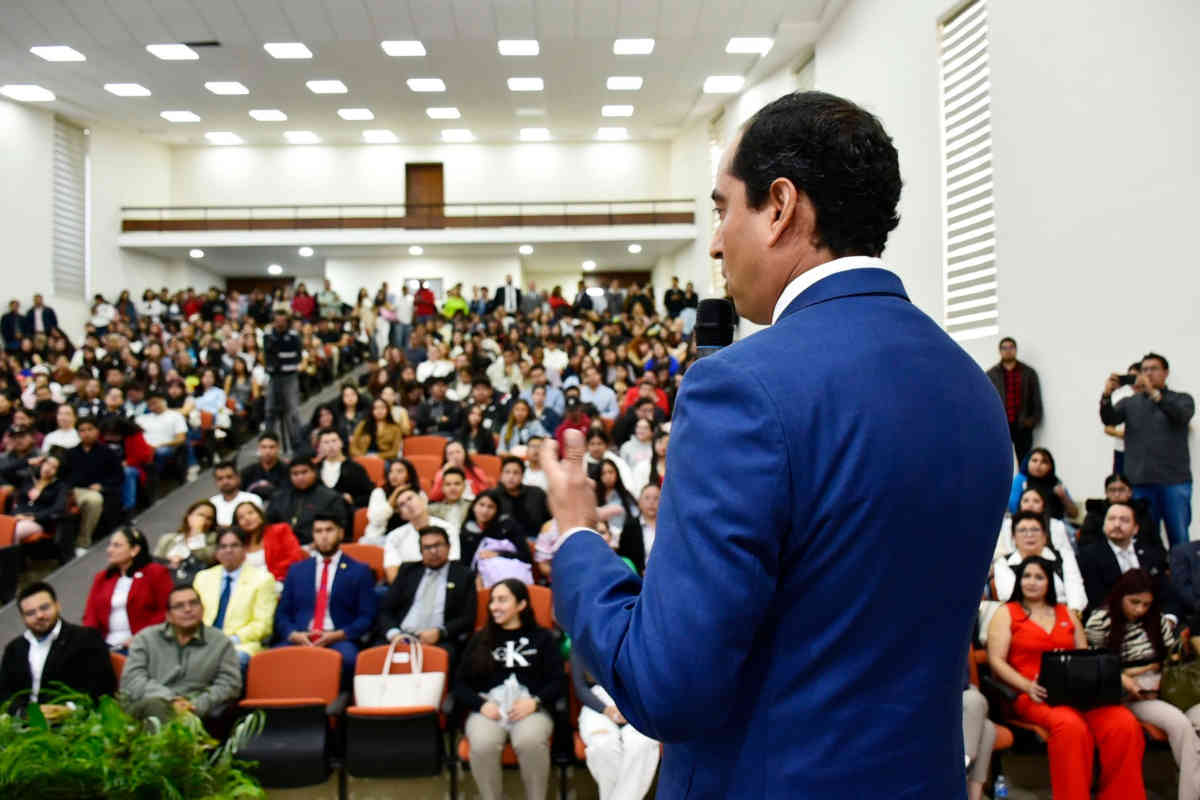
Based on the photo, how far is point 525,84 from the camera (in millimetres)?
20328

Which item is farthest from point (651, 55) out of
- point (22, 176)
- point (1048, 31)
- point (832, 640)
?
point (832, 640)

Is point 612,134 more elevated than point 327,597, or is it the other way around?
point 612,134

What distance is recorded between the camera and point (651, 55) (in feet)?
59.7

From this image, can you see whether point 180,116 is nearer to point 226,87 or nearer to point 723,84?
point 226,87

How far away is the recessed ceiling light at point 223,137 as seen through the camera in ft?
A: 80.6

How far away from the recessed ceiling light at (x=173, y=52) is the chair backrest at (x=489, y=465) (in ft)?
39.2

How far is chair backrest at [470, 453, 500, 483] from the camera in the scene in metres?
9.25

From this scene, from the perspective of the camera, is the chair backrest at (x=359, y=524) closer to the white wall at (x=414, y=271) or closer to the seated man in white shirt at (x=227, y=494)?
the seated man in white shirt at (x=227, y=494)

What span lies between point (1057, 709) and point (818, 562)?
14.8 ft

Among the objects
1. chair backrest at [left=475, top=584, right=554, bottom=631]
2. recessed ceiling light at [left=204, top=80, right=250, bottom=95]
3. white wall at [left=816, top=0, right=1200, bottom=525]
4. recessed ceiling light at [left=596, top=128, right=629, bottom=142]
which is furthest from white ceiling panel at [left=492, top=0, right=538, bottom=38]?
chair backrest at [left=475, top=584, right=554, bottom=631]

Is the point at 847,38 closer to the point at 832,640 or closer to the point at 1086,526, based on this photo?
the point at 1086,526

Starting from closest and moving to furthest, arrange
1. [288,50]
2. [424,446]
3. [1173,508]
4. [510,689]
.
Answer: [510,689], [1173,508], [424,446], [288,50]

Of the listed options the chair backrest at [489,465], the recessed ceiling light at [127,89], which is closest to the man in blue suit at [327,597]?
the chair backrest at [489,465]

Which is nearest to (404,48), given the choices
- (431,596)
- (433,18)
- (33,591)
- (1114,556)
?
(433,18)
